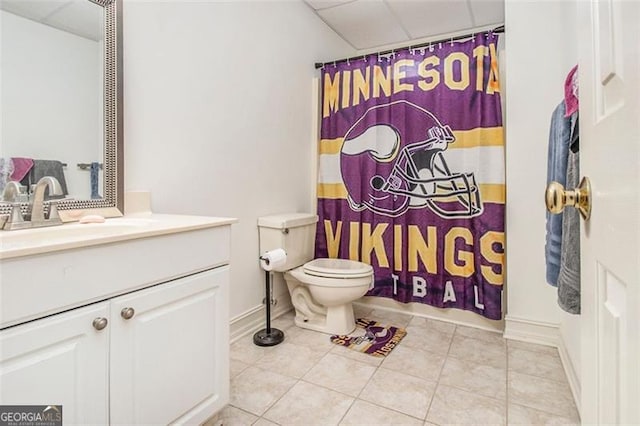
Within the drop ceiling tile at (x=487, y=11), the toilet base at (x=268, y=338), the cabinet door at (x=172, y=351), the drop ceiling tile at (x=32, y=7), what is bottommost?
the toilet base at (x=268, y=338)

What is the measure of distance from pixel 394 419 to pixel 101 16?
196 cm

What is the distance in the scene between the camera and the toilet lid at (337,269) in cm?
207

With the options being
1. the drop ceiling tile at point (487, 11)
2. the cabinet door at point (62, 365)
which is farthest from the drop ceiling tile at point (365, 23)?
the cabinet door at point (62, 365)

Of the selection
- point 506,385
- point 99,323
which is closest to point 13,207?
point 99,323

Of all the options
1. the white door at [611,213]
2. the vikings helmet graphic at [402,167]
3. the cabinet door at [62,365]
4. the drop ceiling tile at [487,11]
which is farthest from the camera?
the drop ceiling tile at [487,11]

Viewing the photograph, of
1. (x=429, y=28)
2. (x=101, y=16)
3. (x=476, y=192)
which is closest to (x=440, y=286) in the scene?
(x=476, y=192)

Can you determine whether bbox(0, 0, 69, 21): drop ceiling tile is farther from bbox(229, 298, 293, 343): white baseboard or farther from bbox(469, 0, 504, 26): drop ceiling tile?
bbox(469, 0, 504, 26): drop ceiling tile

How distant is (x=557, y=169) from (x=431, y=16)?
186 cm

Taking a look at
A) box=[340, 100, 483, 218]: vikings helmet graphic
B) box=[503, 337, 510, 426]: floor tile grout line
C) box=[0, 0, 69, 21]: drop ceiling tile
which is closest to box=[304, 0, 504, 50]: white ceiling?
box=[340, 100, 483, 218]: vikings helmet graphic

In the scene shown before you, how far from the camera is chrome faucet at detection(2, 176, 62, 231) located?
3.66ft

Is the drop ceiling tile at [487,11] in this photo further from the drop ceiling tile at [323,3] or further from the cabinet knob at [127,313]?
the cabinet knob at [127,313]

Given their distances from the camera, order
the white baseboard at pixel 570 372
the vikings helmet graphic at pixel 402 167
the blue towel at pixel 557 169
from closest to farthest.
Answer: the blue towel at pixel 557 169 → the white baseboard at pixel 570 372 → the vikings helmet graphic at pixel 402 167

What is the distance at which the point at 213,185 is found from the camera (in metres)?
1.88

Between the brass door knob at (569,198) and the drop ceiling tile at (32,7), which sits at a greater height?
the drop ceiling tile at (32,7)
